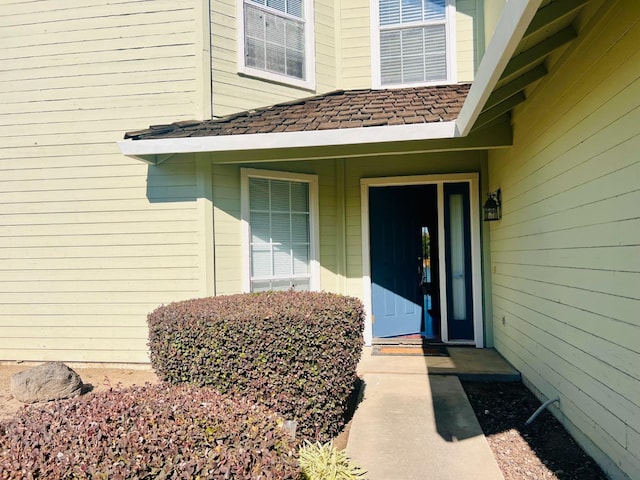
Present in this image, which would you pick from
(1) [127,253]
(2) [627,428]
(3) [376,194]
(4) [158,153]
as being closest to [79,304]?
(1) [127,253]

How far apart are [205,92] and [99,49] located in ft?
4.66

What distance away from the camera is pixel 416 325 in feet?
21.4

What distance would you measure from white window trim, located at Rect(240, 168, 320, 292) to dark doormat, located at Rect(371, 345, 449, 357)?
1.18 m

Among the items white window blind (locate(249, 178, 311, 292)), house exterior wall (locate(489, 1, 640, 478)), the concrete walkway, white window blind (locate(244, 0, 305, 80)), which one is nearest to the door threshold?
the concrete walkway

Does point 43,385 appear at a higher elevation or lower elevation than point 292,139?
lower

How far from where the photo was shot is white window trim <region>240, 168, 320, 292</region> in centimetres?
515

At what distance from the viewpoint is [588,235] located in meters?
2.83

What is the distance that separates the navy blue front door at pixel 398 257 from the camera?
20.4ft

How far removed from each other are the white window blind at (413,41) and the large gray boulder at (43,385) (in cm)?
525

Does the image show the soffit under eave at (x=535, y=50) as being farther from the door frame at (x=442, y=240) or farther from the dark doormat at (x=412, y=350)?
the dark doormat at (x=412, y=350)

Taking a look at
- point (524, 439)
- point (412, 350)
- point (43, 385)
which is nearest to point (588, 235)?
point (524, 439)

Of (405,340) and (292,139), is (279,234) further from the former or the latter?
(405,340)

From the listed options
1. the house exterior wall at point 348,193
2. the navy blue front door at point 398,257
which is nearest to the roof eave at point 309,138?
the house exterior wall at point 348,193

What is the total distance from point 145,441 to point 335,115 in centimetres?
393
